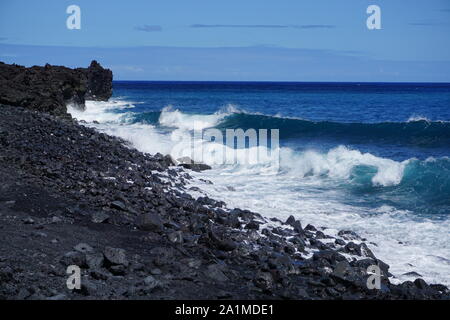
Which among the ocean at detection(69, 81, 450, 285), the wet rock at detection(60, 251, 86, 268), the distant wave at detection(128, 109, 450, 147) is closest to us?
the wet rock at detection(60, 251, 86, 268)

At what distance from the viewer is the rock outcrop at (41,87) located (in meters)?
19.1

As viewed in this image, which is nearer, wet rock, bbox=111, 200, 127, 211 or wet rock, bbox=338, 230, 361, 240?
wet rock, bbox=111, 200, 127, 211

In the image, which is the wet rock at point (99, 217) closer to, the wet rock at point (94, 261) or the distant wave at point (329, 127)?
the wet rock at point (94, 261)

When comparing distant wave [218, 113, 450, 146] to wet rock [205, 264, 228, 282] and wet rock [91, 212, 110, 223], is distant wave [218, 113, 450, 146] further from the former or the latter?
wet rock [205, 264, 228, 282]

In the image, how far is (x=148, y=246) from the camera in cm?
648

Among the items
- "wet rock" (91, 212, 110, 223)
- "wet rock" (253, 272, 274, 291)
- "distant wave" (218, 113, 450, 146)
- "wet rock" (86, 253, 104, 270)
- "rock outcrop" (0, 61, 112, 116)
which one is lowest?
"wet rock" (253, 272, 274, 291)

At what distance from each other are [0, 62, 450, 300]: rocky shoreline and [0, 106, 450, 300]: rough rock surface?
0.01m

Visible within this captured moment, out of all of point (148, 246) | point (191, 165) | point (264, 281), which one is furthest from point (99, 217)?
point (191, 165)

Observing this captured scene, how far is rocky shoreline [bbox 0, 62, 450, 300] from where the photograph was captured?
17.3 feet

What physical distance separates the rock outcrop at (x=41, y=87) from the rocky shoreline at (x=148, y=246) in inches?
373

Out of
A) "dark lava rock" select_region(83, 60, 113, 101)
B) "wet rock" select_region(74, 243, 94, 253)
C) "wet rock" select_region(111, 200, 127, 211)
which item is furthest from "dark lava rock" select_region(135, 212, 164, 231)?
"dark lava rock" select_region(83, 60, 113, 101)

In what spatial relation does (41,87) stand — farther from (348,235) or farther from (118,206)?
(348,235)

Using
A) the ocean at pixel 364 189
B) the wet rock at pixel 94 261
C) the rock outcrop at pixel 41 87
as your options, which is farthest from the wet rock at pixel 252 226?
the rock outcrop at pixel 41 87
